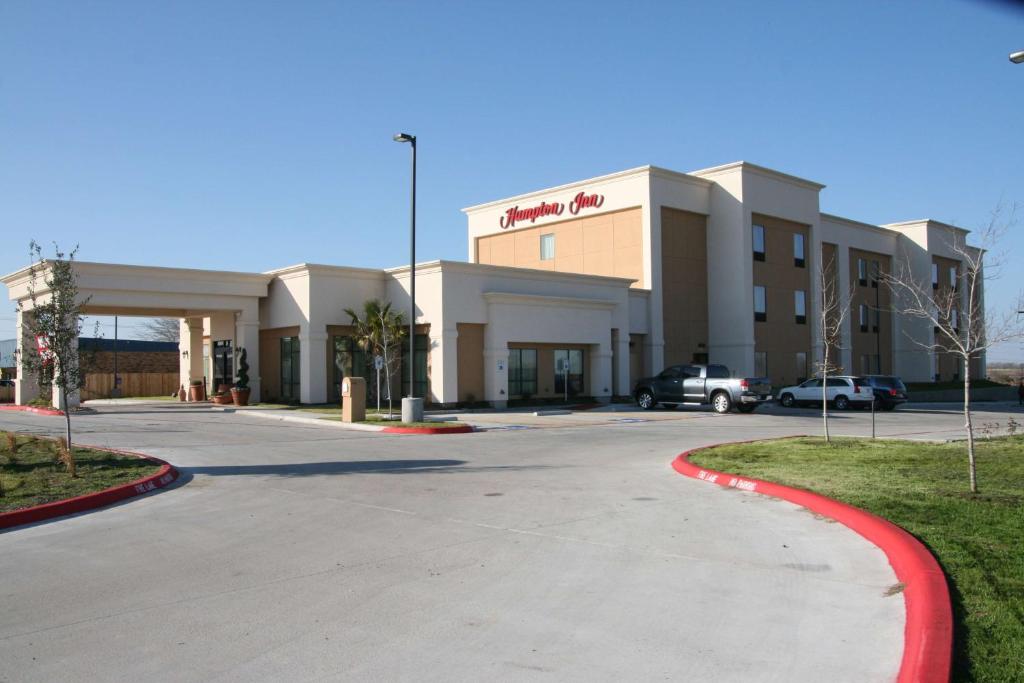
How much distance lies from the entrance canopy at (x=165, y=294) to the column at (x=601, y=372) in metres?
14.6

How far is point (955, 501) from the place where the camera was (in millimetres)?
10328

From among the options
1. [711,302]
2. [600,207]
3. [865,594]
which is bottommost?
[865,594]

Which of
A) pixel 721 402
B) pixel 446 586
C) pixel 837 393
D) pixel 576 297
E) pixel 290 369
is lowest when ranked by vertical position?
pixel 446 586

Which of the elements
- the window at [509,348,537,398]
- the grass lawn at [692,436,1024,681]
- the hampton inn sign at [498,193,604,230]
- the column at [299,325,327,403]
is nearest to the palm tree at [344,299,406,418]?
the column at [299,325,327,403]

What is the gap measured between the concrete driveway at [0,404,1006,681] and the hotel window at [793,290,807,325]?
3642 cm

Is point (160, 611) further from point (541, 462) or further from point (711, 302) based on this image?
point (711, 302)

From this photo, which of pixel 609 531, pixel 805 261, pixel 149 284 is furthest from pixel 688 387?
pixel 609 531

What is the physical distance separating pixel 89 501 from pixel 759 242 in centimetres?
3922

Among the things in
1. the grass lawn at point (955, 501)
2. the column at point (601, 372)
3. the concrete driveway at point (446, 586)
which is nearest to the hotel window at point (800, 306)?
the column at point (601, 372)

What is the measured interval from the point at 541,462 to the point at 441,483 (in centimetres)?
344

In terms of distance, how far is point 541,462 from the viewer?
658 inches

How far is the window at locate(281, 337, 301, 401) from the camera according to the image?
3709 cm

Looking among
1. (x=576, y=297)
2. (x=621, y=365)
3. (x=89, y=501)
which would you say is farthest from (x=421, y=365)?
(x=89, y=501)

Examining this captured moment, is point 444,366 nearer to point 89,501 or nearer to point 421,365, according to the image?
point 421,365
